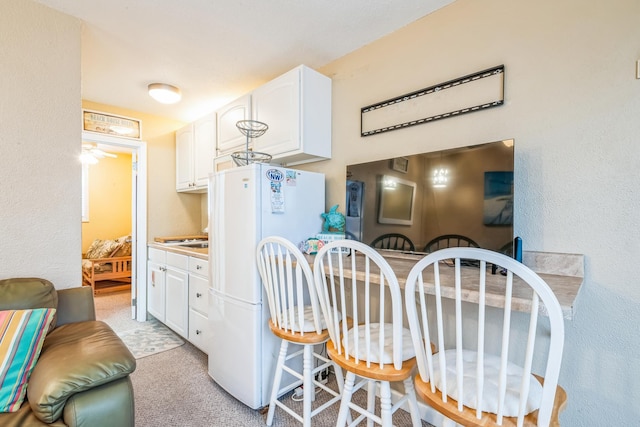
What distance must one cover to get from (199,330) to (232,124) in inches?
73.0

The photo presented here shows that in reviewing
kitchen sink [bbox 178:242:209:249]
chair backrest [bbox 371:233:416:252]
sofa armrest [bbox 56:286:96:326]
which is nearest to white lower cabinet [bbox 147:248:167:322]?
kitchen sink [bbox 178:242:209:249]

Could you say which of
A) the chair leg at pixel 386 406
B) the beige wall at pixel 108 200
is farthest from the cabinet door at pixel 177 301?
the beige wall at pixel 108 200

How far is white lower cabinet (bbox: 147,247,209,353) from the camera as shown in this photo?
243 cm

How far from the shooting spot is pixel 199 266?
2443mm

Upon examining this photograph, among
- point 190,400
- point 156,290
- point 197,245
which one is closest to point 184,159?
point 197,245

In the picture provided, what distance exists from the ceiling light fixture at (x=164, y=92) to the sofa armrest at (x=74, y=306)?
74.1 inches

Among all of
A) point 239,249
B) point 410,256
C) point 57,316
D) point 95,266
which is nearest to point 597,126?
point 410,256

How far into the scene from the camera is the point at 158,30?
6.46 ft

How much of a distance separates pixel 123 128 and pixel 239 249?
2.41 m

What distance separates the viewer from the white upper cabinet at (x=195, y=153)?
Result: 3137mm

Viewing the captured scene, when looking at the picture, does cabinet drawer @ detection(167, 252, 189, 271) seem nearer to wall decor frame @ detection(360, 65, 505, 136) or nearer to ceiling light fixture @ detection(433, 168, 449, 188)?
wall decor frame @ detection(360, 65, 505, 136)

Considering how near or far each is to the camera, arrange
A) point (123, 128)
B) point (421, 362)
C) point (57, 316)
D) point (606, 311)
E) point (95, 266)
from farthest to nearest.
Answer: point (95, 266), point (123, 128), point (57, 316), point (606, 311), point (421, 362)

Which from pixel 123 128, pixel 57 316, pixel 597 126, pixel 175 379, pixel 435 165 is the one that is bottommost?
pixel 175 379

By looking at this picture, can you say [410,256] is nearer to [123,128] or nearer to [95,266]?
[123,128]
